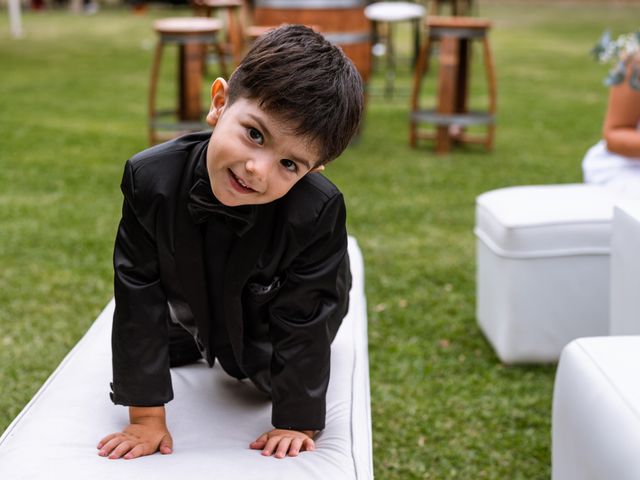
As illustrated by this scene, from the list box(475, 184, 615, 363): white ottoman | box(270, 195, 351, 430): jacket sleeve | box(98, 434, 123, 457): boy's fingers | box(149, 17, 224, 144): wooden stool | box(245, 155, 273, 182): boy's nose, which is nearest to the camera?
box(245, 155, 273, 182): boy's nose

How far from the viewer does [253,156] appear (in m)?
1.55

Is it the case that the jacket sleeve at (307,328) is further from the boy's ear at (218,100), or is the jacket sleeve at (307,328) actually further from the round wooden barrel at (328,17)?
the round wooden barrel at (328,17)

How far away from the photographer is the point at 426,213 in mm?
4414

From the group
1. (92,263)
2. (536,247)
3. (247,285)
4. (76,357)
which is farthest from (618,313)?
(92,263)

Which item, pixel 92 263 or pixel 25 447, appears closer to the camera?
pixel 25 447

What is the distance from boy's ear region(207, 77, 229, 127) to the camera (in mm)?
1666

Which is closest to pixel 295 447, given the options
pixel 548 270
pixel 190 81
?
pixel 548 270

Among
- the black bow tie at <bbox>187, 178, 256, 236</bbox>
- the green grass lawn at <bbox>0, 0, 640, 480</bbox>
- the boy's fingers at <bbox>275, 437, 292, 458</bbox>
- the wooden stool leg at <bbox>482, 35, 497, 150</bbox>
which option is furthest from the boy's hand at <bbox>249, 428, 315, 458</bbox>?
the wooden stool leg at <bbox>482, 35, 497, 150</bbox>

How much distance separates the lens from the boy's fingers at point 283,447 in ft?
5.36

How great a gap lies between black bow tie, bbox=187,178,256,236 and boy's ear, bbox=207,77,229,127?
11 cm

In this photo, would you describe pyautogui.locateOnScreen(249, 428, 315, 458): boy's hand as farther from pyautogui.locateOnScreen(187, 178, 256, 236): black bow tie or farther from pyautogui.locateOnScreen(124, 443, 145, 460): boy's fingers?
pyautogui.locateOnScreen(187, 178, 256, 236): black bow tie

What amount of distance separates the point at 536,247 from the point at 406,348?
1.78 feet

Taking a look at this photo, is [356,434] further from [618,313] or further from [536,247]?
[536,247]

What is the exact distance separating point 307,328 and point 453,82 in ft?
13.7
